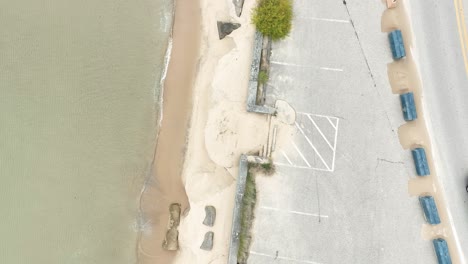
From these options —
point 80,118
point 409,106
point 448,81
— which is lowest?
point 80,118

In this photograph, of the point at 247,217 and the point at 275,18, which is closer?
the point at 275,18

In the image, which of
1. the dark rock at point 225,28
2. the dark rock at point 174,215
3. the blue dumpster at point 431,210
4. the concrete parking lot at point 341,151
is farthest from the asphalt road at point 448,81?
the dark rock at point 174,215

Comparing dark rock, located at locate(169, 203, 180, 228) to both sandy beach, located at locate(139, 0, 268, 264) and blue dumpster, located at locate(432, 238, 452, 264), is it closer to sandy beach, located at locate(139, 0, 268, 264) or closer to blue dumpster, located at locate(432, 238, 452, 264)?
sandy beach, located at locate(139, 0, 268, 264)

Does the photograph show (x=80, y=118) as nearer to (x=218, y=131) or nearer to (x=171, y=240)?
(x=218, y=131)

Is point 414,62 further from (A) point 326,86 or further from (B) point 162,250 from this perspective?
(B) point 162,250

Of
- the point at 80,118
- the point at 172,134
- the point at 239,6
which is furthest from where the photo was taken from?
the point at 80,118

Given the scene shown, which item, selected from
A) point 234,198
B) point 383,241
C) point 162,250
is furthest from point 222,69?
point 383,241

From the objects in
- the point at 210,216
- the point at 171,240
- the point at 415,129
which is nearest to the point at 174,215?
the point at 171,240

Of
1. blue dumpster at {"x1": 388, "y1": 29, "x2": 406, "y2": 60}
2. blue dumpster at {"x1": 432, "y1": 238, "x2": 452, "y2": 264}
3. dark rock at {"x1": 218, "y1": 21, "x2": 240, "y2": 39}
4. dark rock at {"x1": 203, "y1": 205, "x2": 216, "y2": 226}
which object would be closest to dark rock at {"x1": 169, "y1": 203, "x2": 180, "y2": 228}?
dark rock at {"x1": 203, "y1": 205, "x2": 216, "y2": 226}
